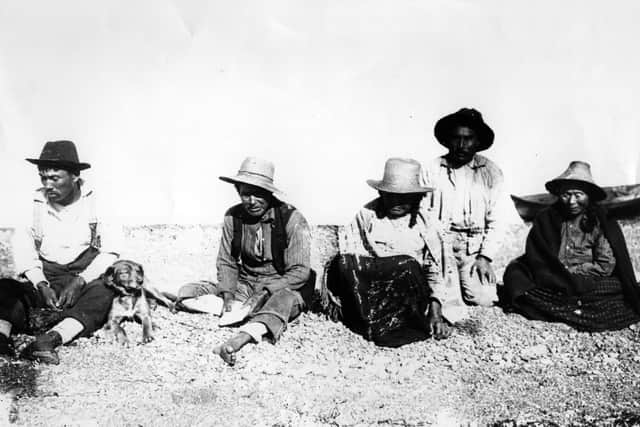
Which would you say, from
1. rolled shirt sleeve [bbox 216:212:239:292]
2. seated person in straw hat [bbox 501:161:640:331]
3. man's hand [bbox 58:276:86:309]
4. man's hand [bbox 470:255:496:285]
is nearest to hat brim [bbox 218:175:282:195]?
rolled shirt sleeve [bbox 216:212:239:292]

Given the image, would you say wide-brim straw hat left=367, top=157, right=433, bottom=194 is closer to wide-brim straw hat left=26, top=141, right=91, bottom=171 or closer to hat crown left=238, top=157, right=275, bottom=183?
hat crown left=238, top=157, right=275, bottom=183

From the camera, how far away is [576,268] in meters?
5.71

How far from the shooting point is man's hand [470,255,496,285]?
5.80 m

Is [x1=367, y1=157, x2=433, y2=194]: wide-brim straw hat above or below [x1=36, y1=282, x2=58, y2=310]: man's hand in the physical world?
above

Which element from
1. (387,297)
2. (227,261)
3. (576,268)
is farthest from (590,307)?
(227,261)

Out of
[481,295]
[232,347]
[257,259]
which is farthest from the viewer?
[481,295]

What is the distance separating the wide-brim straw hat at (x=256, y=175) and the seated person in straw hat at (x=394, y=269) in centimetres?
87

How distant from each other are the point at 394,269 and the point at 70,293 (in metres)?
2.66

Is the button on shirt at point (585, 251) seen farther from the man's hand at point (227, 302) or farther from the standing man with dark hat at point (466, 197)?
the man's hand at point (227, 302)

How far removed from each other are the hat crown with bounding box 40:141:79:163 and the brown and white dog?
41.4 inches

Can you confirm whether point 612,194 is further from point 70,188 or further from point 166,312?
point 70,188

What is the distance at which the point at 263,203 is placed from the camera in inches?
210

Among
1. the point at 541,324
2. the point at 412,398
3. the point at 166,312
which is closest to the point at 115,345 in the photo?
the point at 166,312

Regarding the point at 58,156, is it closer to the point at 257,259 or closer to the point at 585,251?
the point at 257,259
